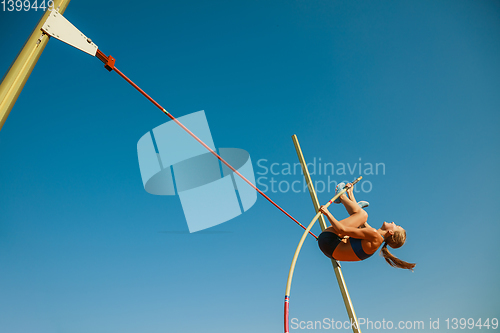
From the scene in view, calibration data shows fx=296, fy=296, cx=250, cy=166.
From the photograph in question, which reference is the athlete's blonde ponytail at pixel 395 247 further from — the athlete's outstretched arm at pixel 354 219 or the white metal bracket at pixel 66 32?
the white metal bracket at pixel 66 32

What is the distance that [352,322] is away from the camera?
5.84 m

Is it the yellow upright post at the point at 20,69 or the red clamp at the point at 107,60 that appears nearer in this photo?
the yellow upright post at the point at 20,69

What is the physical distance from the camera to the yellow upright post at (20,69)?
2.18 metres

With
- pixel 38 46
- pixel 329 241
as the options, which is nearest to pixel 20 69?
pixel 38 46

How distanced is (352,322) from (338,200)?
2466 mm

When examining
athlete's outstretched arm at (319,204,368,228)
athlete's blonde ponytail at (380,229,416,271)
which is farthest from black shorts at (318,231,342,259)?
athlete's blonde ponytail at (380,229,416,271)

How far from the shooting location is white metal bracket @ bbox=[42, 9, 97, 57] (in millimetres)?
2613

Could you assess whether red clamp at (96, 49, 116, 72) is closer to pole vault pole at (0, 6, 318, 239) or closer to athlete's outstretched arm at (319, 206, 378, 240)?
pole vault pole at (0, 6, 318, 239)

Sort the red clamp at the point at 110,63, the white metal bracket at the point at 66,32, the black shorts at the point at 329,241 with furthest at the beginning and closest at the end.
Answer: the black shorts at the point at 329,241, the red clamp at the point at 110,63, the white metal bracket at the point at 66,32

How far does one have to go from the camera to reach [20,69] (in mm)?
2299

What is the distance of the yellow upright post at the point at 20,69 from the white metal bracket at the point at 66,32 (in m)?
0.04

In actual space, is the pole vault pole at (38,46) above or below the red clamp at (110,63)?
below

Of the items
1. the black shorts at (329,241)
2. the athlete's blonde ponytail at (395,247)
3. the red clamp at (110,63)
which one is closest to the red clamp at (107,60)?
the red clamp at (110,63)

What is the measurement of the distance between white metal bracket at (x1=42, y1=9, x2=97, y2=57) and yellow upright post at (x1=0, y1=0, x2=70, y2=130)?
0.04 metres
